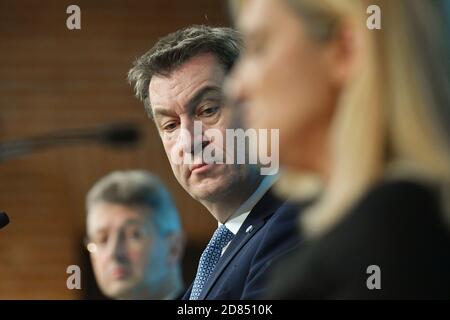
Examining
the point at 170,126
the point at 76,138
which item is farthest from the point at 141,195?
the point at 76,138

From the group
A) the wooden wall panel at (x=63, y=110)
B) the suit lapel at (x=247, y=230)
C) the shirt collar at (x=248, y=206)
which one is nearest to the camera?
the suit lapel at (x=247, y=230)

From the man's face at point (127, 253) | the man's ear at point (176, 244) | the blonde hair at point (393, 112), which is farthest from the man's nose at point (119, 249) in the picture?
the blonde hair at point (393, 112)

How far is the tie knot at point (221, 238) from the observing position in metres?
1.78

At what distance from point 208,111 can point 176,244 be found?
34 centimetres

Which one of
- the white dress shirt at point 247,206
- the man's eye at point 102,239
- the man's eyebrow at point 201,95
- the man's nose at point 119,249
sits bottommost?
the man's nose at point 119,249

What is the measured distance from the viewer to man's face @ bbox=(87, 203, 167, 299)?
1875 millimetres

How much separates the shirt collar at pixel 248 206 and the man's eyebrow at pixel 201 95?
194 millimetres

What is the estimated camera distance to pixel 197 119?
1.79m

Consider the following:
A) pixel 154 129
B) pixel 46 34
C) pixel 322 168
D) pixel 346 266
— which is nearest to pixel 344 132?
pixel 322 168

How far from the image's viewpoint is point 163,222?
77.0 inches

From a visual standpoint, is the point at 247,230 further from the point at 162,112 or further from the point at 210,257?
the point at 162,112

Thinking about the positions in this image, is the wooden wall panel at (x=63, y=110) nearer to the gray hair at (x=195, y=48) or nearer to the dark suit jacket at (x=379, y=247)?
the gray hair at (x=195, y=48)

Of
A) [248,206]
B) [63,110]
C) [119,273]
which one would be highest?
[63,110]

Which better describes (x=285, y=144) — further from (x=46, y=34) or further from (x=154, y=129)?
(x=46, y=34)
